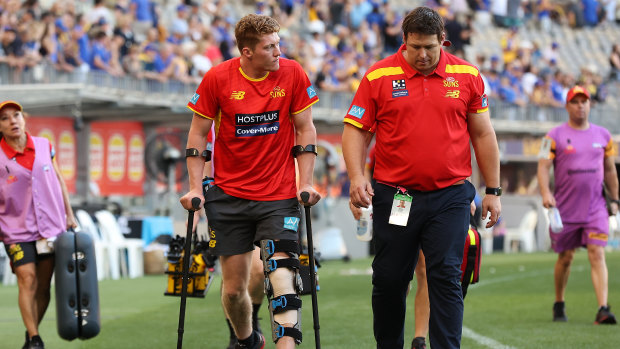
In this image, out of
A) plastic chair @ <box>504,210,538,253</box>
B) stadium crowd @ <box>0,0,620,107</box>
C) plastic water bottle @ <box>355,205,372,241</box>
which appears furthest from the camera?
plastic chair @ <box>504,210,538,253</box>

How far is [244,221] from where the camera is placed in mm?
7277

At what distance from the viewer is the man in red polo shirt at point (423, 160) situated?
6668 millimetres

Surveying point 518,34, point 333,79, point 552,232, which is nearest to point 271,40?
point 552,232

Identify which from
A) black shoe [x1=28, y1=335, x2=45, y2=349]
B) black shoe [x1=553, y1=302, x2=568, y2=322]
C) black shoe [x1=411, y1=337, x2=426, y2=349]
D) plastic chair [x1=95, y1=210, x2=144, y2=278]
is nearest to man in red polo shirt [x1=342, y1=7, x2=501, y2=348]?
black shoe [x1=411, y1=337, x2=426, y2=349]

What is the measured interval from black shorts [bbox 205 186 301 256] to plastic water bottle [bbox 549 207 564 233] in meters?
4.33

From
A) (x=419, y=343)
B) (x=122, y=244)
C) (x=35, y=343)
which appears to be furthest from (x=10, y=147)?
(x=122, y=244)

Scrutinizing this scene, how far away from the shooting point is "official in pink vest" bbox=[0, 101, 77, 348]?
9094 mm

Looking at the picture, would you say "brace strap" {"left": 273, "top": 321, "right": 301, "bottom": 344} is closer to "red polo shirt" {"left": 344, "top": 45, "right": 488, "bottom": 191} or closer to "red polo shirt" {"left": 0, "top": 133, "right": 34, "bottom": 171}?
"red polo shirt" {"left": 344, "top": 45, "right": 488, "bottom": 191}

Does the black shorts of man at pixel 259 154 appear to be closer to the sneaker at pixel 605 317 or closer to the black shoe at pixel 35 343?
the black shoe at pixel 35 343

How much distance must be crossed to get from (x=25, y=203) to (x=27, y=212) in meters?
0.08

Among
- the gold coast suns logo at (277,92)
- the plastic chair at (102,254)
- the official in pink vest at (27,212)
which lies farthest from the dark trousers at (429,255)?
the plastic chair at (102,254)

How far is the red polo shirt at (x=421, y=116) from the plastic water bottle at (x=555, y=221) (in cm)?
425

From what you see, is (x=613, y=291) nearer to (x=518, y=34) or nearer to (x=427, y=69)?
(x=427, y=69)

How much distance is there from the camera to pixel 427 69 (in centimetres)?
672
